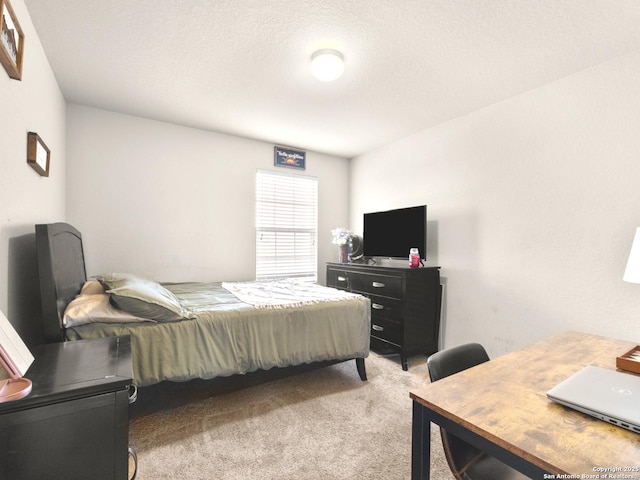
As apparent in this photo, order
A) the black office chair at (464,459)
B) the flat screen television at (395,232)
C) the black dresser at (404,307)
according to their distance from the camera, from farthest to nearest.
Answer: the flat screen television at (395,232)
the black dresser at (404,307)
the black office chair at (464,459)

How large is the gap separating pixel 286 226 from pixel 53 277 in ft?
9.21

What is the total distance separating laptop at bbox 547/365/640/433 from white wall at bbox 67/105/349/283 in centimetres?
335

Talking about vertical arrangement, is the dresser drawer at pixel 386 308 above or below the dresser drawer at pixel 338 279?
below

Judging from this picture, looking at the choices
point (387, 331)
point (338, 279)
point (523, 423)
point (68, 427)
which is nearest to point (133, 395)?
point (68, 427)

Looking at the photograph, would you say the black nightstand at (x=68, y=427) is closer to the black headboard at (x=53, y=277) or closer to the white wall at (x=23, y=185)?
the black headboard at (x=53, y=277)

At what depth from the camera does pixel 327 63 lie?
Result: 206 centimetres

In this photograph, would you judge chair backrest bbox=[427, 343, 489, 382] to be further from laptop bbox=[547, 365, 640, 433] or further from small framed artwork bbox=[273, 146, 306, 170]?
small framed artwork bbox=[273, 146, 306, 170]

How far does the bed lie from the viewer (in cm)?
163

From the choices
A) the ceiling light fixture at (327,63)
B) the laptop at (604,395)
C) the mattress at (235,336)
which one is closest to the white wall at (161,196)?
the mattress at (235,336)

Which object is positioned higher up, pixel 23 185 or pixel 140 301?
pixel 23 185

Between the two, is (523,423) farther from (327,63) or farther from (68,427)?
(327,63)

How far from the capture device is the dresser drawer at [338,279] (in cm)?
372

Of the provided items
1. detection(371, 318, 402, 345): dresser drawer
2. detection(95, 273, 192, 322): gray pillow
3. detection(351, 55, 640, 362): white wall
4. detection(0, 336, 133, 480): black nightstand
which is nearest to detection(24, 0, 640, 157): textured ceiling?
detection(351, 55, 640, 362): white wall

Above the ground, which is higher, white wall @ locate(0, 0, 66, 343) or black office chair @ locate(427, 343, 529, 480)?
white wall @ locate(0, 0, 66, 343)
